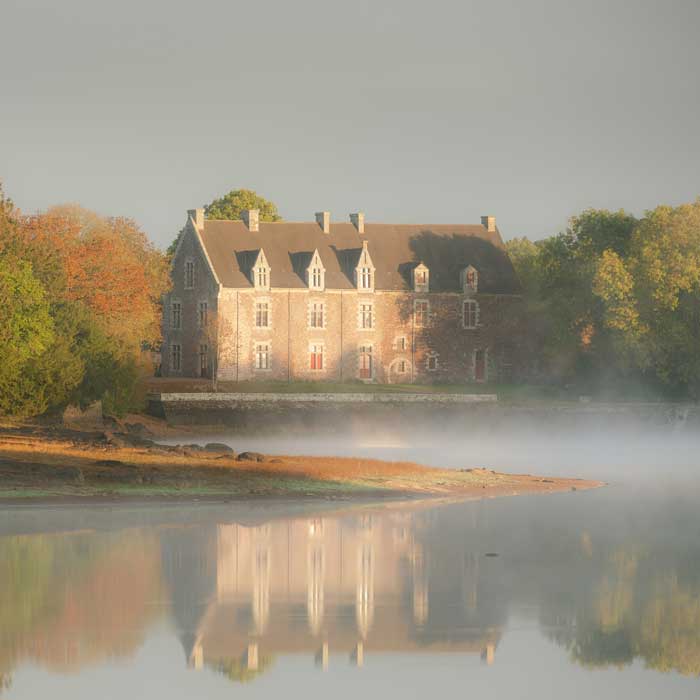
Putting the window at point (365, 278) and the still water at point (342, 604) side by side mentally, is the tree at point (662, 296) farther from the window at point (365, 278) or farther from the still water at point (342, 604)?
the still water at point (342, 604)

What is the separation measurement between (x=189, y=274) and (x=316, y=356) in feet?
32.8

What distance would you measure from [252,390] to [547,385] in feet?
69.3

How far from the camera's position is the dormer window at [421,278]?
10000cm

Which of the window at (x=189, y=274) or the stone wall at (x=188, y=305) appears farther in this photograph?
the window at (x=189, y=274)

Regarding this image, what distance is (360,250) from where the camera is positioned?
325ft

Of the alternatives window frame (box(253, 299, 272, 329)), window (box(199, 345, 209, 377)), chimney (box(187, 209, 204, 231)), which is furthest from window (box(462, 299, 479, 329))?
chimney (box(187, 209, 204, 231))

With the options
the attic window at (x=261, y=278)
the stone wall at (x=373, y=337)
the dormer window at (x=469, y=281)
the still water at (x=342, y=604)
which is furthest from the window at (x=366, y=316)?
the still water at (x=342, y=604)

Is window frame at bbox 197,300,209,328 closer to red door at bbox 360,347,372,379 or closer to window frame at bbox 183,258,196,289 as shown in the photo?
window frame at bbox 183,258,196,289

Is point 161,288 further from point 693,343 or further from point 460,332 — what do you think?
point 693,343

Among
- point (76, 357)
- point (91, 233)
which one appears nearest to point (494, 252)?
point (91, 233)

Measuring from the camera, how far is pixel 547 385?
98.4m

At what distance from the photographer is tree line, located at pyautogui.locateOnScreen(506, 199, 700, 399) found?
82.6 m

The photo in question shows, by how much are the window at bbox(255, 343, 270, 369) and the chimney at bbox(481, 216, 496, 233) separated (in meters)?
19.0

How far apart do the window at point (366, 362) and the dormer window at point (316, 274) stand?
→ 484 centimetres
